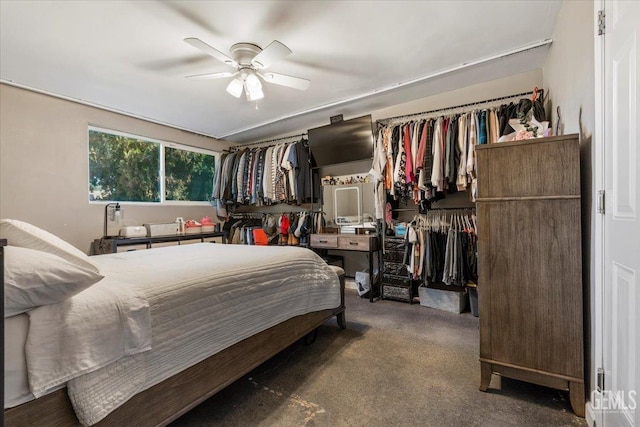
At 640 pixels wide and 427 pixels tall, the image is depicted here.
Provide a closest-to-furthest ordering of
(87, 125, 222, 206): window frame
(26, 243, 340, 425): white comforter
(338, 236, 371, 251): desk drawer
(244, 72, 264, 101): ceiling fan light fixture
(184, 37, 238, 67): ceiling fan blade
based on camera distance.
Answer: (26, 243, 340, 425): white comforter → (184, 37, 238, 67): ceiling fan blade → (244, 72, 264, 101): ceiling fan light fixture → (338, 236, 371, 251): desk drawer → (87, 125, 222, 206): window frame

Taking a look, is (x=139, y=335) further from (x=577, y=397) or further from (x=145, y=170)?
(x=145, y=170)

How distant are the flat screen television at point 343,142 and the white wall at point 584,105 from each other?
2092 millimetres

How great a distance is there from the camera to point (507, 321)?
162 centimetres

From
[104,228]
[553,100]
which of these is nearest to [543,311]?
[553,100]

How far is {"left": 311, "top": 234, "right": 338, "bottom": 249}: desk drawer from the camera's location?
3.80 meters

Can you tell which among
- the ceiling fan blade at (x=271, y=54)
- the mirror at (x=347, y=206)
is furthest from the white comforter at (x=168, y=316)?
the mirror at (x=347, y=206)

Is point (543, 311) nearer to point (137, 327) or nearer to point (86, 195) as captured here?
point (137, 327)

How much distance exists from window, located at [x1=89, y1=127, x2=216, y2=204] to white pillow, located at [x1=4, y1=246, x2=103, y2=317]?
340 cm

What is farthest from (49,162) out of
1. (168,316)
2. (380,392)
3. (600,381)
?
(600,381)

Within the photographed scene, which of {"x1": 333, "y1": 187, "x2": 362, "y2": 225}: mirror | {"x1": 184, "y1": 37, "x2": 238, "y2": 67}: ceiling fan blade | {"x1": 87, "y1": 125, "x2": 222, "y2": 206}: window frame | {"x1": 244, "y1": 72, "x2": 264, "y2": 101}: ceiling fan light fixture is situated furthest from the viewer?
{"x1": 333, "y1": 187, "x2": 362, "y2": 225}: mirror

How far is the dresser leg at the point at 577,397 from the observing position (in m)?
1.45

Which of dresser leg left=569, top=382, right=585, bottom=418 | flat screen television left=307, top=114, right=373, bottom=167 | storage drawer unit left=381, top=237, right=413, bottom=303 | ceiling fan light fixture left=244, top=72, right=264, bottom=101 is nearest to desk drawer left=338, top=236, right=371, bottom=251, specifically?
storage drawer unit left=381, top=237, right=413, bottom=303

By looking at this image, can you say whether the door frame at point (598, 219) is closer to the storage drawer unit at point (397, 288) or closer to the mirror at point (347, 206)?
the storage drawer unit at point (397, 288)

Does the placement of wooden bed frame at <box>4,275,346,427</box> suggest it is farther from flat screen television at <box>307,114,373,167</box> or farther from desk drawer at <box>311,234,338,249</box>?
flat screen television at <box>307,114,373,167</box>
